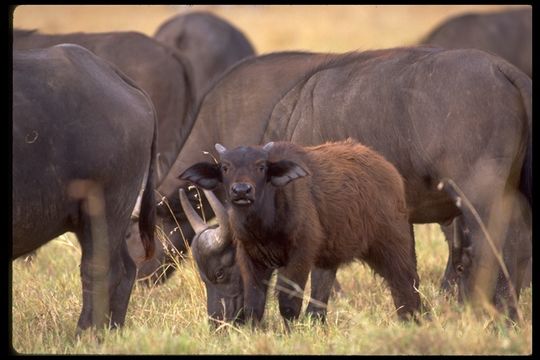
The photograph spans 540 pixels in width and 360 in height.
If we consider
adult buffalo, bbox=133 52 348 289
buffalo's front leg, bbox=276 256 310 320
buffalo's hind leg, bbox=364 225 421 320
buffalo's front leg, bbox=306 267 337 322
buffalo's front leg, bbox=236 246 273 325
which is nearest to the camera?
buffalo's front leg, bbox=276 256 310 320

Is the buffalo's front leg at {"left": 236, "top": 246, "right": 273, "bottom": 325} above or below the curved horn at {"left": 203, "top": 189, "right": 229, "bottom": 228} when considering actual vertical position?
below

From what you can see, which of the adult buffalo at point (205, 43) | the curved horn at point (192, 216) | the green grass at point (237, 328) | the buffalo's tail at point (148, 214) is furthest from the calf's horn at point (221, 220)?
the adult buffalo at point (205, 43)

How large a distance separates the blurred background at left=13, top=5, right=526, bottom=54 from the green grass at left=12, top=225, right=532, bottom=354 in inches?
619

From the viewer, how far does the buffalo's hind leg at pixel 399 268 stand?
727cm

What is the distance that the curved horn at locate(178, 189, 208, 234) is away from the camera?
782 centimetres

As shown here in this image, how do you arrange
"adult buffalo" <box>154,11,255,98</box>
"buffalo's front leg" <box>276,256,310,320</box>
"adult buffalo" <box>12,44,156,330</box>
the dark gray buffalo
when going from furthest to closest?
"adult buffalo" <box>154,11,255,98</box>
the dark gray buffalo
"buffalo's front leg" <box>276,256,310,320</box>
"adult buffalo" <box>12,44,156,330</box>

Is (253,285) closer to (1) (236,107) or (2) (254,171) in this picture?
(2) (254,171)

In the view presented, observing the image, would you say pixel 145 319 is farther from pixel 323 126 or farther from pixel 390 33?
pixel 390 33

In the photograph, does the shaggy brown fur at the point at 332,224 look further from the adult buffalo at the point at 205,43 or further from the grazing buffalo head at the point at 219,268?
the adult buffalo at the point at 205,43

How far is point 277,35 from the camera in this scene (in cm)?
Result: 2619

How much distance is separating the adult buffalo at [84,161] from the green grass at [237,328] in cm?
38

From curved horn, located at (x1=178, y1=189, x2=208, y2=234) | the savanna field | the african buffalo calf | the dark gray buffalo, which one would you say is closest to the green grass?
the savanna field

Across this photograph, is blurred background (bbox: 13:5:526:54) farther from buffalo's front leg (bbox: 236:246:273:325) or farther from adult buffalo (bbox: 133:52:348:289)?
buffalo's front leg (bbox: 236:246:273:325)

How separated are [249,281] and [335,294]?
1.83 meters
